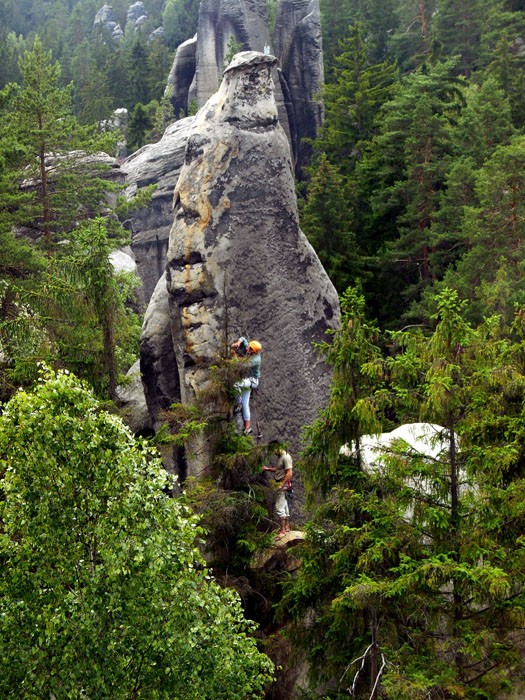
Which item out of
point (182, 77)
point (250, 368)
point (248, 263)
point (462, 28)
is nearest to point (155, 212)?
point (182, 77)

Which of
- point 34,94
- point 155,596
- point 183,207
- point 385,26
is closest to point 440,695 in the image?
point 155,596

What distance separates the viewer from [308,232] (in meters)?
26.4

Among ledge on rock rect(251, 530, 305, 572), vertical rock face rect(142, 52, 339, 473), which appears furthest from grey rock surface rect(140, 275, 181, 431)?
ledge on rock rect(251, 530, 305, 572)

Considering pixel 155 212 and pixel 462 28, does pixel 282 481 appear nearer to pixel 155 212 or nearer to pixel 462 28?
pixel 155 212

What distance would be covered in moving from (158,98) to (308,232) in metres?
35.8

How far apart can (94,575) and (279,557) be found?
17.1 ft

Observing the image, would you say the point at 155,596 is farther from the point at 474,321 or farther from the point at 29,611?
the point at 474,321

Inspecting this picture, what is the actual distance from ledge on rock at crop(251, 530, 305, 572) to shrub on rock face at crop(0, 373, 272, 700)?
3.81m

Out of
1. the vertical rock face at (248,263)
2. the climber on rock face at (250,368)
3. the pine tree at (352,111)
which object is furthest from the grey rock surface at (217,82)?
the climber on rock face at (250,368)

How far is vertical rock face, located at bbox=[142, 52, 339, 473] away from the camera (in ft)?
59.9

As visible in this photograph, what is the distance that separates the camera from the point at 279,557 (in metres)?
14.0

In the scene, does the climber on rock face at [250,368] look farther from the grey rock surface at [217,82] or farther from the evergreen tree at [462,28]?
the evergreen tree at [462,28]

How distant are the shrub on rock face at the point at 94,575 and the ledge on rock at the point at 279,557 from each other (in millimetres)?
3809

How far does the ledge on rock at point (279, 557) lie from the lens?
13709 mm
